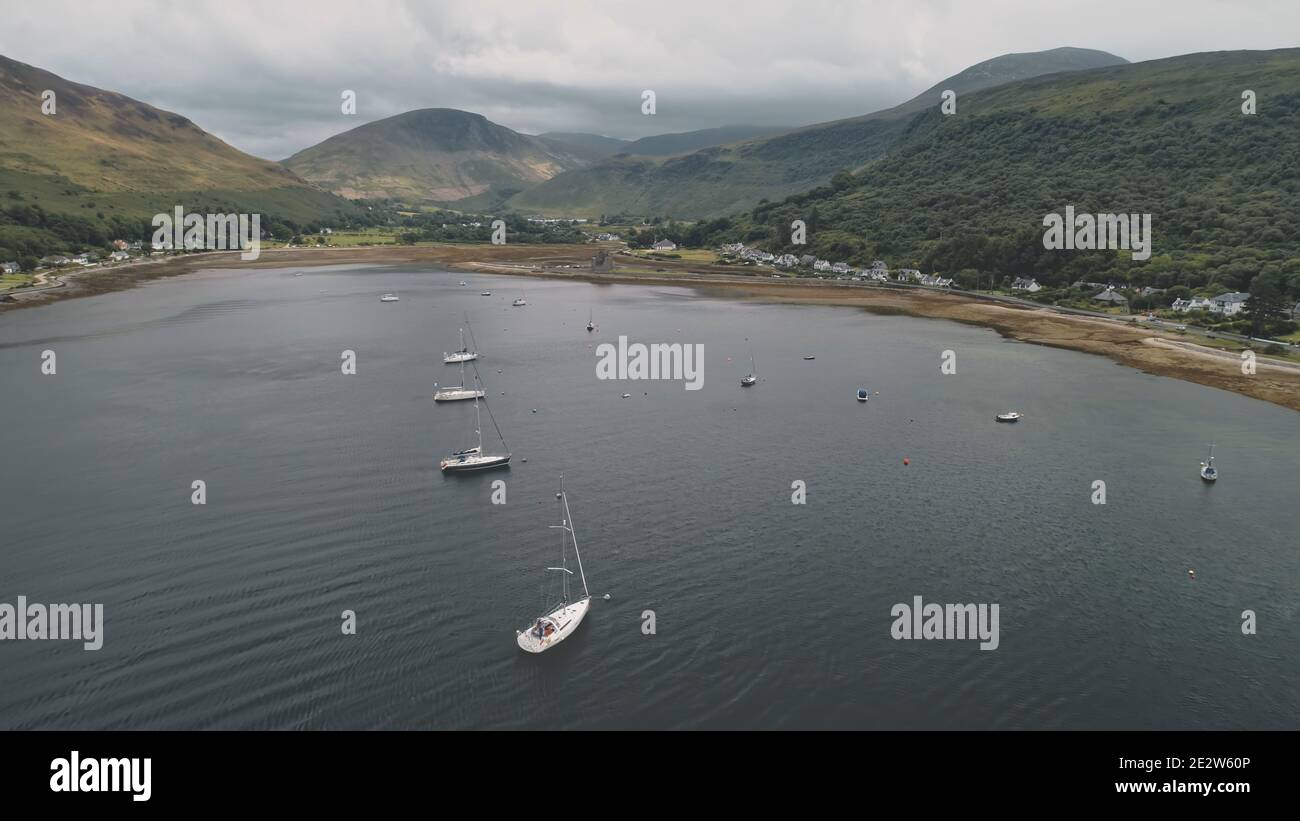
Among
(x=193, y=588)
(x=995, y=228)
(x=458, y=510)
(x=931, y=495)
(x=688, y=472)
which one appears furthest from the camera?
(x=995, y=228)

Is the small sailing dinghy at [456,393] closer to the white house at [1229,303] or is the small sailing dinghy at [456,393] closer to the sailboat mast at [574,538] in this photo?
the sailboat mast at [574,538]

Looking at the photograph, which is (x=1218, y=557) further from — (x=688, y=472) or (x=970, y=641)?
(x=688, y=472)

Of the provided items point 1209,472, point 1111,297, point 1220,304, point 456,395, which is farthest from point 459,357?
point 1111,297

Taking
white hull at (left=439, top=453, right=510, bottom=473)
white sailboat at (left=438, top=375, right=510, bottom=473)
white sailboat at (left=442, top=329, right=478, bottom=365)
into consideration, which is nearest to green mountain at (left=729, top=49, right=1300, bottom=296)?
white sailboat at (left=442, top=329, right=478, bottom=365)

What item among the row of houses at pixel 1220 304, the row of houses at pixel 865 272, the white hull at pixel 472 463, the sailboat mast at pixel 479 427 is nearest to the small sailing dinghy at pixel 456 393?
the sailboat mast at pixel 479 427

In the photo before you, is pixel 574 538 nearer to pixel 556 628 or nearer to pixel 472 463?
pixel 556 628
